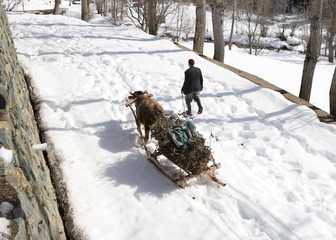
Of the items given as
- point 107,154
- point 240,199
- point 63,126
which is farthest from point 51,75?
point 240,199

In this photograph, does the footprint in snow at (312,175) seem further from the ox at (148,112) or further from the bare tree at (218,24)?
the bare tree at (218,24)

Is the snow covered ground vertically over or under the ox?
under

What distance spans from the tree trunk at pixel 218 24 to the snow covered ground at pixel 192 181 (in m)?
2.37

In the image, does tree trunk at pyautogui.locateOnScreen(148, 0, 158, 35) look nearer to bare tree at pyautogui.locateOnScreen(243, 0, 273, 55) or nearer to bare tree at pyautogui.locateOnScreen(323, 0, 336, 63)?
bare tree at pyautogui.locateOnScreen(323, 0, 336, 63)

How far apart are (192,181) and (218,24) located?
28.7 feet

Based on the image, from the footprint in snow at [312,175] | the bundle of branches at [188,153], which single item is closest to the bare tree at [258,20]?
the footprint in snow at [312,175]

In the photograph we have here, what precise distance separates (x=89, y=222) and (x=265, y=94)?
6.25 metres

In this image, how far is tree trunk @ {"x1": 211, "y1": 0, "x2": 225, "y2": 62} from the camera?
38.6 ft

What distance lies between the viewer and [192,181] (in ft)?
16.6

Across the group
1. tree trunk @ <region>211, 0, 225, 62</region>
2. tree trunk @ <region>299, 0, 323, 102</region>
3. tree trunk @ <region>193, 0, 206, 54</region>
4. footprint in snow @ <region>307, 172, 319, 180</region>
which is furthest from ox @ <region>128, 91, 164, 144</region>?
tree trunk @ <region>193, 0, 206, 54</region>

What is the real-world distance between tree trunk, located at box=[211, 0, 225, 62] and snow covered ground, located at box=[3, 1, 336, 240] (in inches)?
93.4

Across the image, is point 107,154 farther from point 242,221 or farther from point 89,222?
point 242,221

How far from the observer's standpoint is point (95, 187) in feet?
15.9

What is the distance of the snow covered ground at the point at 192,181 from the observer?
428 cm
